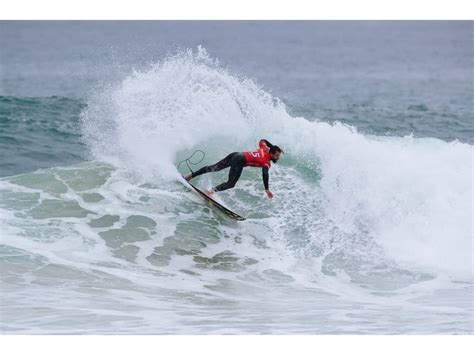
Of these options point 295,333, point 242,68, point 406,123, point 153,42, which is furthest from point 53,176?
point 153,42

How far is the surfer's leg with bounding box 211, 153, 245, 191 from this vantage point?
1322 centimetres

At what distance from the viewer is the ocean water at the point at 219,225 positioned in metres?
9.74

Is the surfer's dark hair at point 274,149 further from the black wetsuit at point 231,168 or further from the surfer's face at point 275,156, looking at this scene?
the black wetsuit at point 231,168

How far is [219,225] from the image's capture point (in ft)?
43.8

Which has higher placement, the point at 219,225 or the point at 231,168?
the point at 231,168

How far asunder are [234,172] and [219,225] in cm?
95

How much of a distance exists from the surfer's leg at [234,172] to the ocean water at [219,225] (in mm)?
614

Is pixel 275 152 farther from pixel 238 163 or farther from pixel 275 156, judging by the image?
pixel 238 163

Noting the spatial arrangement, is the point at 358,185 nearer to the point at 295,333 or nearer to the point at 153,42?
the point at 295,333

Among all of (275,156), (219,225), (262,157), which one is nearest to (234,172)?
(262,157)

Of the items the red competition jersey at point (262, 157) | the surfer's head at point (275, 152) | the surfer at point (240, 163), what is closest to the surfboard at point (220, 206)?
the surfer at point (240, 163)

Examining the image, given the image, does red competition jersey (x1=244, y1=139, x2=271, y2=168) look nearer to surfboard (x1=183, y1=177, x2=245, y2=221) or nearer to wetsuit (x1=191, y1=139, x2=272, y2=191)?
wetsuit (x1=191, y1=139, x2=272, y2=191)

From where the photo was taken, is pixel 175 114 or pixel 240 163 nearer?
pixel 240 163

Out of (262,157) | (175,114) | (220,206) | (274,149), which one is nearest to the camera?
(274,149)
